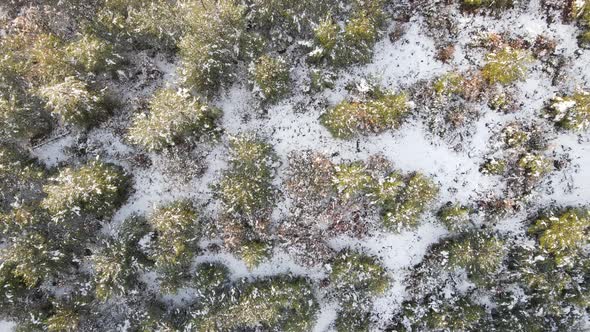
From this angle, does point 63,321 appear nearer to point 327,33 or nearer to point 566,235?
point 327,33

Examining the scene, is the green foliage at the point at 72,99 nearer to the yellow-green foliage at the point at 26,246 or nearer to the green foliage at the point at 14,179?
the green foliage at the point at 14,179

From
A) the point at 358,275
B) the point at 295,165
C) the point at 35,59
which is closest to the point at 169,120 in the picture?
the point at 295,165

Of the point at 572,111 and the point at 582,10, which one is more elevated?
the point at 582,10

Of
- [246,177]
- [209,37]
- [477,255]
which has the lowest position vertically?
[477,255]

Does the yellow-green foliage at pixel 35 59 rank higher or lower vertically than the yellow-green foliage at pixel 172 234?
higher

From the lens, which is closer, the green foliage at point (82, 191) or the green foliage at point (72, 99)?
the green foliage at point (72, 99)

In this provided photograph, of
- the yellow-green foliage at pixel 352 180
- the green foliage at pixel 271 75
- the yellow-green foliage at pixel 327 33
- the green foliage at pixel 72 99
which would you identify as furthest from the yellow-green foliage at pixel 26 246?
the yellow-green foliage at pixel 327 33
